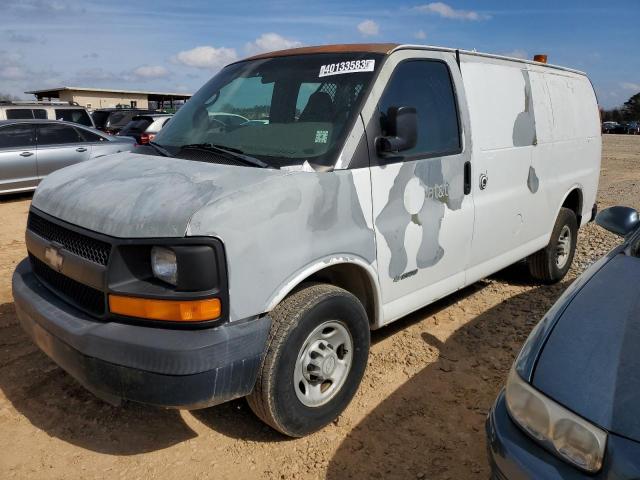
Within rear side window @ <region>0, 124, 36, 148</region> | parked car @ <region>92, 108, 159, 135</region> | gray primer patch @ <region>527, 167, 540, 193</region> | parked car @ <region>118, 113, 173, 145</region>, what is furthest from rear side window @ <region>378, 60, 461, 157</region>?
parked car @ <region>92, 108, 159, 135</region>

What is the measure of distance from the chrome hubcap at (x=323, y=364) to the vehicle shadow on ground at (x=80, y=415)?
0.73 meters

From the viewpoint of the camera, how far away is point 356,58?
325 cm

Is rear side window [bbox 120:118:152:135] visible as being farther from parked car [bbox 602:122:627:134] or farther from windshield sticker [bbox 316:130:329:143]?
parked car [bbox 602:122:627:134]

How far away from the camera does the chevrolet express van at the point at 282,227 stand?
7.78 ft

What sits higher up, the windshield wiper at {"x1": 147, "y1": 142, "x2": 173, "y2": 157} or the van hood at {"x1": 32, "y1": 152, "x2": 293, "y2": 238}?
the windshield wiper at {"x1": 147, "y1": 142, "x2": 173, "y2": 157}

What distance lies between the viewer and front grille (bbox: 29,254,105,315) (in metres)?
2.58

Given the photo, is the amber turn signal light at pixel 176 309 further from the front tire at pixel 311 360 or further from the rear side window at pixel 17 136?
the rear side window at pixel 17 136

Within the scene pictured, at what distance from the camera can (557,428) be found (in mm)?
1776

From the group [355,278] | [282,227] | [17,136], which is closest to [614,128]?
[17,136]

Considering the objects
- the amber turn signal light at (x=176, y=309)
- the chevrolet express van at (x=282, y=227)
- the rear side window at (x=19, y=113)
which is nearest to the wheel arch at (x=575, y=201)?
the chevrolet express van at (x=282, y=227)

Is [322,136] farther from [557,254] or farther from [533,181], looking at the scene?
[557,254]

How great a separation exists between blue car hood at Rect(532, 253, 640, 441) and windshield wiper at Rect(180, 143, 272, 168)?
1644 millimetres

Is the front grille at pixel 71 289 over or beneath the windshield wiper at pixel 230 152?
beneath

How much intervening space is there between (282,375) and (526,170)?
2.88m
